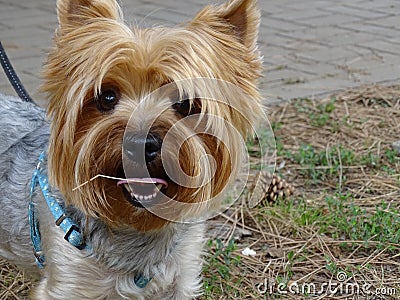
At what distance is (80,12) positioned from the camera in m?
3.21

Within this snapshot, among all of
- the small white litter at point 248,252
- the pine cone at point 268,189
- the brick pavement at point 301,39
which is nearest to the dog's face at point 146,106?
the small white litter at point 248,252

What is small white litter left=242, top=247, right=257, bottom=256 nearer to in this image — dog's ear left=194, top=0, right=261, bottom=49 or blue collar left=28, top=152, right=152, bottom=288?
blue collar left=28, top=152, right=152, bottom=288

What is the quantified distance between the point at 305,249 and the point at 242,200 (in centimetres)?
69

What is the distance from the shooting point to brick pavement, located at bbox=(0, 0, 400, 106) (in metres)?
7.25

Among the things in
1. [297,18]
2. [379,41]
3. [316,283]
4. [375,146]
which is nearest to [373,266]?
[316,283]

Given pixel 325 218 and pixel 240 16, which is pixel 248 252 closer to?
pixel 325 218

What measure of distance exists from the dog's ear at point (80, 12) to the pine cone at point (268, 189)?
6.27 feet

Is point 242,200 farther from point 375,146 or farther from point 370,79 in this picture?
point 370,79

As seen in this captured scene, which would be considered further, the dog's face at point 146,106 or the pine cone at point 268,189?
the pine cone at point 268,189

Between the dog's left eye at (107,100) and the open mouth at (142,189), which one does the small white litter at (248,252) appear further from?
the dog's left eye at (107,100)

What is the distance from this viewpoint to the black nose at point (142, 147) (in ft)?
9.25

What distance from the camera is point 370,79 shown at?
7.25 metres

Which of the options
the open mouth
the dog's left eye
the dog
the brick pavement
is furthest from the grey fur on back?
the brick pavement

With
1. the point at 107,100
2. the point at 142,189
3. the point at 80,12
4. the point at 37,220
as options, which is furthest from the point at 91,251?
the point at 80,12
